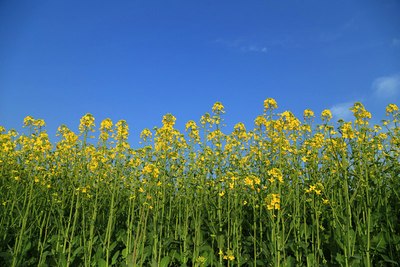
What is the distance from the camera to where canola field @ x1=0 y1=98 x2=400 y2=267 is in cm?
507

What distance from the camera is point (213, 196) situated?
6.23 m

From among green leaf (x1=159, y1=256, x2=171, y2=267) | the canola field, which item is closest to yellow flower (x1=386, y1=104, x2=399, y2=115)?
the canola field

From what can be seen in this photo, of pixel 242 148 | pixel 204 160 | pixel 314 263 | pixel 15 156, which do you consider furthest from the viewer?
pixel 15 156

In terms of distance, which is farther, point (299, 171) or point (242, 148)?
point (242, 148)

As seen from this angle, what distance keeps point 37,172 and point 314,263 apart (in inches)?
196

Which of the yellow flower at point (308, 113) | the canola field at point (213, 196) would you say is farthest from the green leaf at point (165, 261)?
the yellow flower at point (308, 113)

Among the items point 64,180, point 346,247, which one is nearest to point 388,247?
point 346,247

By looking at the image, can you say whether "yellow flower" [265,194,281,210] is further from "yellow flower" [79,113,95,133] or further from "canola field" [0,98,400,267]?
"yellow flower" [79,113,95,133]

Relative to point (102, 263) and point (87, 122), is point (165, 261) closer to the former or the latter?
point (102, 263)

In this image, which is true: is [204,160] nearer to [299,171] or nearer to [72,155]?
[299,171]

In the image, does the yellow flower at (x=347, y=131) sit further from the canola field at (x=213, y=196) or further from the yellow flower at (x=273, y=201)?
the yellow flower at (x=273, y=201)

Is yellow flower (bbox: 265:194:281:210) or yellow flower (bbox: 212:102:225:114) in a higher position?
yellow flower (bbox: 212:102:225:114)

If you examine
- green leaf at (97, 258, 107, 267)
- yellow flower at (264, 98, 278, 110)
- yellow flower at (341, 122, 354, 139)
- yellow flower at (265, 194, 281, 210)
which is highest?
yellow flower at (264, 98, 278, 110)

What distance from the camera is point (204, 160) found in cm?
655
